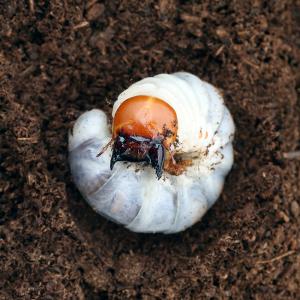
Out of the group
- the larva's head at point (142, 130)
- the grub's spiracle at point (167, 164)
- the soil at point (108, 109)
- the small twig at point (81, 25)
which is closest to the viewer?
the larva's head at point (142, 130)

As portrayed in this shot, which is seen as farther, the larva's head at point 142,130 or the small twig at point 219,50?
the small twig at point 219,50

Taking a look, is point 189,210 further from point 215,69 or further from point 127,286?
point 215,69

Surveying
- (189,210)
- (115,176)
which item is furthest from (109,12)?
(189,210)

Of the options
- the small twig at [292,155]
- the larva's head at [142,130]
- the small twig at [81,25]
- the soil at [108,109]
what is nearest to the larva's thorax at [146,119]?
the larva's head at [142,130]

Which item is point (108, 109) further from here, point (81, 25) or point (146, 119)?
point (146, 119)

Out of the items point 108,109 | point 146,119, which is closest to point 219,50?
point 108,109

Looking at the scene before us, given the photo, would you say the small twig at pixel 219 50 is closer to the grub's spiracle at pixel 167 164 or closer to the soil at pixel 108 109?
the soil at pixel 108 109
